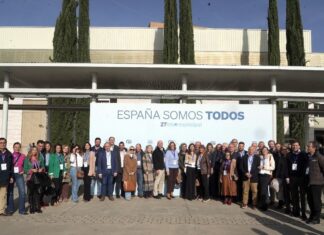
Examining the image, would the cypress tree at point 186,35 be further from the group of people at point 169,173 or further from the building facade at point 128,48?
the group of people at point 169,173

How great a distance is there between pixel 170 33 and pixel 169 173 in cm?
1609

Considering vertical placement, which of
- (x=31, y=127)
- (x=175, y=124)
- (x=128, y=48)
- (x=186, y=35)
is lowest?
(x=175, y=124)

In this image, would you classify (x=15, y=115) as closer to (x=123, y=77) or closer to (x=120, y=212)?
(x=123, y=77)

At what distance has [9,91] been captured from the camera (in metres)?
14.0

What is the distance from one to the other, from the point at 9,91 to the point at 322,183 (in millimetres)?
10348

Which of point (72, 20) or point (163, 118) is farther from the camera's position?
point (72, 20)

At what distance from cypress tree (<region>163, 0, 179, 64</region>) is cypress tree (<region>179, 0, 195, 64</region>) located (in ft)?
1.33

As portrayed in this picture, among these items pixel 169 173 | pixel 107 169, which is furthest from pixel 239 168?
pixel 107 169

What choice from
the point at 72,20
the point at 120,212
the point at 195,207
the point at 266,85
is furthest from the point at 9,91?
the point at 72,20

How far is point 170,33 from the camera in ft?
89.0

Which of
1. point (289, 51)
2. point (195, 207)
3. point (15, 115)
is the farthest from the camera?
point (15, 115)

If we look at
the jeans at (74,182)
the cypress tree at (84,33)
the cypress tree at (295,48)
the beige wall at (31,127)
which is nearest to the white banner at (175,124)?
the jeans at (74,182)

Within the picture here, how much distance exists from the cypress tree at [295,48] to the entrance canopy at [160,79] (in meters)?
9.49

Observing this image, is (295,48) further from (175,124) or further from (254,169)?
(254,169)
